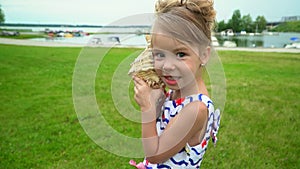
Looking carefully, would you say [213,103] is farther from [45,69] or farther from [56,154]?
[45,69]

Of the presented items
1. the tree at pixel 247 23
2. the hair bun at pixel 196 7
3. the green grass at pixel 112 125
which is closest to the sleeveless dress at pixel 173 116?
the hair bun at pixel 196 7

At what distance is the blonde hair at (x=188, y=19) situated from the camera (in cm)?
125

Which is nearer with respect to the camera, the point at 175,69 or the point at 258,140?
the point at 175,69

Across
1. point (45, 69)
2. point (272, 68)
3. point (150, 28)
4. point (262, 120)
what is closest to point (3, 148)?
point (150, 28)

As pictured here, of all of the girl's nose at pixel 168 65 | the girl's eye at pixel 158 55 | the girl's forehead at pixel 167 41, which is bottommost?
the girl's nose at pixel 168 65

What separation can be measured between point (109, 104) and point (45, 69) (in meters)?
5.51

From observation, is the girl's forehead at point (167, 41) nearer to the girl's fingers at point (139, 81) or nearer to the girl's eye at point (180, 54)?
the girl's eye at point (180, 54)

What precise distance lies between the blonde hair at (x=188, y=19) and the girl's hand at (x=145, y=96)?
276mm

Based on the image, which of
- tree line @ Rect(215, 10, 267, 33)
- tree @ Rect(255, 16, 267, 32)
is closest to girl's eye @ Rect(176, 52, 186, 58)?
tree line @ Rect(215, 10, 267, 33)

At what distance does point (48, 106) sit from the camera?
5559 mm

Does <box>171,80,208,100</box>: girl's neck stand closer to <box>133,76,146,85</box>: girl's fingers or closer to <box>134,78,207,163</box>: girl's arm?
<box>134,78,207,163</box>: girl's arm

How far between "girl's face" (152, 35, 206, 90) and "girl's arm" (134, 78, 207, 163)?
109 mm

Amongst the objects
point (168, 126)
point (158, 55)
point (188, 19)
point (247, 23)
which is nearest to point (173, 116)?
point (168, 126)

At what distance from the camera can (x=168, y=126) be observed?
133cm
